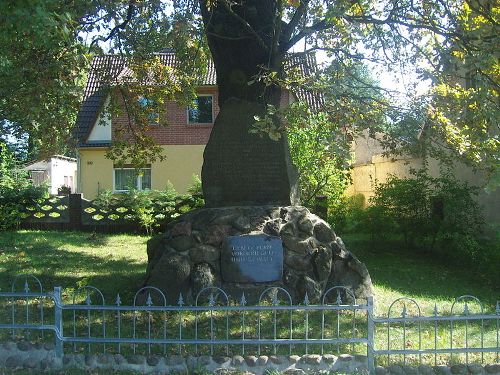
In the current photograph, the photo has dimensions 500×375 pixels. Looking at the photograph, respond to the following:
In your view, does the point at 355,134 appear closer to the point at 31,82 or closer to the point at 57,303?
the point at 57,303

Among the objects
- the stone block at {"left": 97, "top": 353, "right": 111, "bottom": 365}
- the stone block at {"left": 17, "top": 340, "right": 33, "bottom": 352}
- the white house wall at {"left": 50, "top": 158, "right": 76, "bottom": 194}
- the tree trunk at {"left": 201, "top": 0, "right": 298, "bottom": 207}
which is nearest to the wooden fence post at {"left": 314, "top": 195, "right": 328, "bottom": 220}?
the tree trunk at {"left": 201, "top": 0, "right": 298, "bottom": 207}

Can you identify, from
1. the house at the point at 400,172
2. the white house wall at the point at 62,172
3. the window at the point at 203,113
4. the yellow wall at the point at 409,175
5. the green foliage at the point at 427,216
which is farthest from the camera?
the white house wall at the point at 62,172

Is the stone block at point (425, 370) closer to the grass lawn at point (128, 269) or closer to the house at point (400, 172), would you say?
the grass lawn at point (128, 269)

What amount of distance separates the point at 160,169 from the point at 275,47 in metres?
16.8

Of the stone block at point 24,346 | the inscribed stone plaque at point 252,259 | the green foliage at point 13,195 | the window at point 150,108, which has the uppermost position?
the window at point 150,108

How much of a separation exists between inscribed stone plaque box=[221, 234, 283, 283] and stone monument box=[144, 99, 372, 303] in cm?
1

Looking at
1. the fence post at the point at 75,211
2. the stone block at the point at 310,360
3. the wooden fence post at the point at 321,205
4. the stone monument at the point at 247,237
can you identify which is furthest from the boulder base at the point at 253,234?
the fence post at the point at 75,211

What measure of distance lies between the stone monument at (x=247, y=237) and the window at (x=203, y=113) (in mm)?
15623

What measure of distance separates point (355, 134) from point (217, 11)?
3254mm

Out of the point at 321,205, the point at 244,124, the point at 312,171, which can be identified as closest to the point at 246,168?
the point at 244,124

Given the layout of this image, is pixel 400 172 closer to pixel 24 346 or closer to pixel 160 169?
pixel 160 169

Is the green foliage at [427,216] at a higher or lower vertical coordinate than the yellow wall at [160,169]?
lower

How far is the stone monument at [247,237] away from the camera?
8.16m

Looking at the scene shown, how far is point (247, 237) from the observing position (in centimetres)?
821
